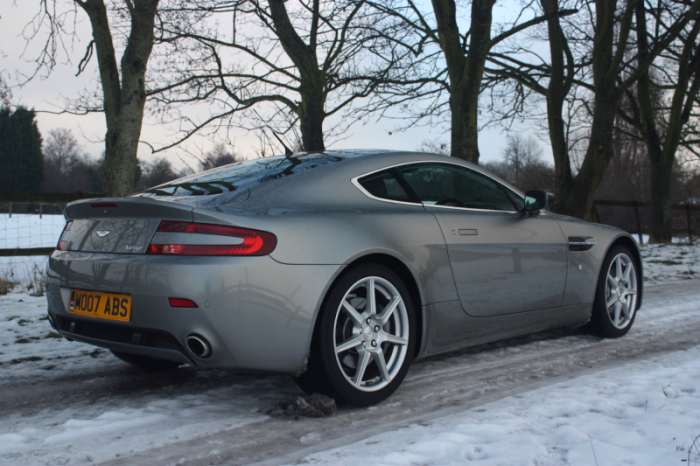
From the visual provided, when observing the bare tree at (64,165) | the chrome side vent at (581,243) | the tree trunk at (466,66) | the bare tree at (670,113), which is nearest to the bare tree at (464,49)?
the tree trunk at (466,66)

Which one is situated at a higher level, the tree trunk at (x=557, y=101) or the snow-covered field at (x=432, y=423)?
the tree trunk at (x=557, y=101)

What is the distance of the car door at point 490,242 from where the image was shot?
348 cm

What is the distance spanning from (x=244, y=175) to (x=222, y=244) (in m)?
0.81

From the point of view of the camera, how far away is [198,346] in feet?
8.32

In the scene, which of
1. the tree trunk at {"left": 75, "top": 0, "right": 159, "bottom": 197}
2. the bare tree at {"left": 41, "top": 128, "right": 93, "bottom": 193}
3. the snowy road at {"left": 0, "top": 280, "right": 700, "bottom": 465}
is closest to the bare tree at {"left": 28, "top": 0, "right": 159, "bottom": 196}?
the tree trunk at {"left": 75, "top": 0, "right": 159, "bottom": 197}

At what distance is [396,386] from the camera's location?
9.96ft

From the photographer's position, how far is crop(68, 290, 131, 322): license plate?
8.73ft

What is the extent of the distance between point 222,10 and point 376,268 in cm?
615

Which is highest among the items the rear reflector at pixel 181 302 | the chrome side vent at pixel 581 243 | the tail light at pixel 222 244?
the tail light at pixel 222 244

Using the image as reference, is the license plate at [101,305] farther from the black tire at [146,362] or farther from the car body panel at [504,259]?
the car body panel at [504,259]

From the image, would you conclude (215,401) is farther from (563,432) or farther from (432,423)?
(563,432)

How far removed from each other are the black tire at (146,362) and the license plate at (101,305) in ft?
2.73

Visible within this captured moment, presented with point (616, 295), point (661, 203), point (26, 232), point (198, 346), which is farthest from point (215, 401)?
point (661, 203)

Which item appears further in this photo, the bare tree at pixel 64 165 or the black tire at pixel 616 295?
the bare tree at pixel 64 165
